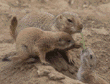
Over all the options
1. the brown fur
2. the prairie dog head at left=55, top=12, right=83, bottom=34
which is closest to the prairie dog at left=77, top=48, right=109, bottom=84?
the brown fur

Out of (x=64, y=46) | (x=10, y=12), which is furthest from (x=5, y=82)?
(x=10, y=12)

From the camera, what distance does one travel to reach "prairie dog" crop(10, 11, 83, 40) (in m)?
2.71

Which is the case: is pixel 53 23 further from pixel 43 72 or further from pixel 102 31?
pixel 102 31

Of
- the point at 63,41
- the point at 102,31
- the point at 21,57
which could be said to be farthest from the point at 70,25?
the point at 102,31

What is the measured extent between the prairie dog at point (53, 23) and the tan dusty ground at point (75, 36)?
614mm

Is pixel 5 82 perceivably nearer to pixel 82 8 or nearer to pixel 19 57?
pixel 19 57

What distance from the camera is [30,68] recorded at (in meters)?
2.12

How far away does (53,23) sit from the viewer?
2.96m

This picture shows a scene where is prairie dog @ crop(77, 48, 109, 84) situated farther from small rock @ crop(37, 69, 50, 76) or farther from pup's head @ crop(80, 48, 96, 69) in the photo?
small rock @ crop(37, 69, 50, 76)

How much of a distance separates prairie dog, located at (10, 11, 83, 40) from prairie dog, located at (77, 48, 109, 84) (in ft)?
1.78

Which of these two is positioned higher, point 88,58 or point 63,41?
point 63,41

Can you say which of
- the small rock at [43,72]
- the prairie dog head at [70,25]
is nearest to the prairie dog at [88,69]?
the prairie dog head at [70,25]

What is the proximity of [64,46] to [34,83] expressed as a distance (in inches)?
35.1

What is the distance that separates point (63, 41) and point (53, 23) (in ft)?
2.54
